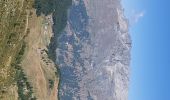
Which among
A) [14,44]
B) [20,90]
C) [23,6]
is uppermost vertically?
[23,6]

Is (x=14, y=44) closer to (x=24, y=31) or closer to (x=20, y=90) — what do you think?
(x=24, y=31)

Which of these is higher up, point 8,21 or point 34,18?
point 34,18

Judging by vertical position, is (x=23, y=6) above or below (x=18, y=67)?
above

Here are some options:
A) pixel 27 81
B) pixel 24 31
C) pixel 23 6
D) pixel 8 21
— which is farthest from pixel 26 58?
pixel 8 21

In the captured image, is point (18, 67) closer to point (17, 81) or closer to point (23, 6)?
point (17, 81)

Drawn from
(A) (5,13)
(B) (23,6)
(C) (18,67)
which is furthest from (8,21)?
(C) (18,67)

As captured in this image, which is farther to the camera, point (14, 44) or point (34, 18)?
point (34, 18)

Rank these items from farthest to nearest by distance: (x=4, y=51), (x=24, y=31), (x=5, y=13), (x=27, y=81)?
1. (x=27, y=81)
2. (x=24, y=31)
3. (x=4, y=51)
4. (x=5, y=13)

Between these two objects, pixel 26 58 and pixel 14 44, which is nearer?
pixel 14 44

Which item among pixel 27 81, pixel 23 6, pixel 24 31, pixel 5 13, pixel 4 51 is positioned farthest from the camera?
pixel 27 81
